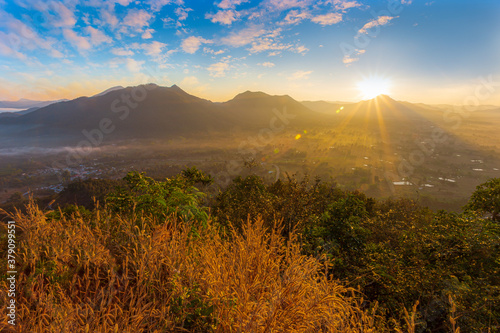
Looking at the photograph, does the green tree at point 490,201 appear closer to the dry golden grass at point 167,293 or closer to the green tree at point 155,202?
the dry golden grass at point 167,293

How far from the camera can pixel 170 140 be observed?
18050 centimetres

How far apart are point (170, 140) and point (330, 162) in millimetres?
137380

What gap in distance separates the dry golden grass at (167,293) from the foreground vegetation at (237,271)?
0.02 m

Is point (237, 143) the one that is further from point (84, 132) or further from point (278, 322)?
point (278, 322)

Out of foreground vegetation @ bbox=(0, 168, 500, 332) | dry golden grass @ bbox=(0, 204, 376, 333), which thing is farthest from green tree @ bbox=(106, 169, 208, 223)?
dry golden grass @ bbox=(0, 204, 376, 333)

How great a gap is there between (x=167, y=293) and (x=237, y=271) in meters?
0.93

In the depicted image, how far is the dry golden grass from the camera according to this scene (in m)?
2.31

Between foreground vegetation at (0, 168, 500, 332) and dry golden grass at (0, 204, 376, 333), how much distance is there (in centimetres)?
2

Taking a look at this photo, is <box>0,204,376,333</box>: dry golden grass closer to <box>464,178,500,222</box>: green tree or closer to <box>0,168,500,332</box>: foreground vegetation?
<box>0,168,500,332</box>: foreground vegetation

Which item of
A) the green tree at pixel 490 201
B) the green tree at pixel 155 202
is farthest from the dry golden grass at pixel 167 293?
the green tree at pixel 490 201

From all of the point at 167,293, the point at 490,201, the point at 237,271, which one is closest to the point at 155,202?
the point at 167,293

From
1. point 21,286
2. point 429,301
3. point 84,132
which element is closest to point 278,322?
point 21,286


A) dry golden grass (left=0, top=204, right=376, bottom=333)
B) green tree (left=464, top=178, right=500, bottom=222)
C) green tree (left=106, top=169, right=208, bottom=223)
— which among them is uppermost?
green tree (left=106, top=169, right=208, bottom=223)

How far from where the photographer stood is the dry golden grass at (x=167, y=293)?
7.57 ft
